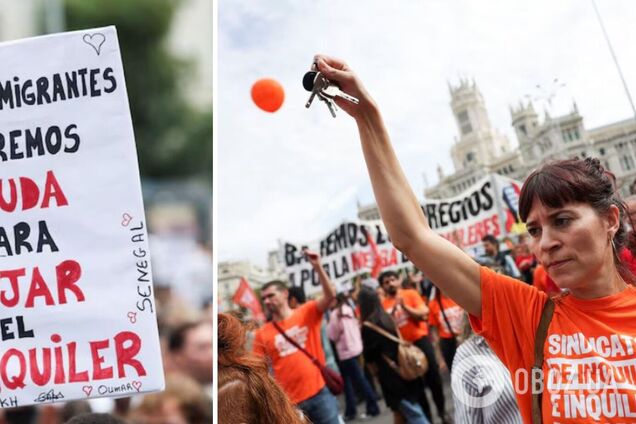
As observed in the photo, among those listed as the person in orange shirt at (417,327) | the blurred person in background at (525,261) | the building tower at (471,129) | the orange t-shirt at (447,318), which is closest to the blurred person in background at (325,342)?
the person in orange shirt at (417,327)

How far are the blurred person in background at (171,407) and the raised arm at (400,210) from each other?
10.1 feet

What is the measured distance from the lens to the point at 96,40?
2428 millimetres

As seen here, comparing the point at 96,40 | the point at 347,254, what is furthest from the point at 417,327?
the point at 96,40

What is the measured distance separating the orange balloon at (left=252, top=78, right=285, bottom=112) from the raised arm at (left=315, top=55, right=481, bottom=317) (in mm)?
1135

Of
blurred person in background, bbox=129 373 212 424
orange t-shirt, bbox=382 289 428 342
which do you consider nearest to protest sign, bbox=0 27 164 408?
blurred person in background, bbox=129 373 212 424

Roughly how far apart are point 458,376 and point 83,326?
1.28m

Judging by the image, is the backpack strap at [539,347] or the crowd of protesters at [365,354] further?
the crowd of protesters at [365,354]

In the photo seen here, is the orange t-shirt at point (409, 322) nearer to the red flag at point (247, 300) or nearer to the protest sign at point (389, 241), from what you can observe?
the protest sign at point (389, 241)

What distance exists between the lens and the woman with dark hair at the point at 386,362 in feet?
19.7

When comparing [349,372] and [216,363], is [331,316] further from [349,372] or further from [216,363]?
[216,363]

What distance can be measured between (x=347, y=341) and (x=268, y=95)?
17.8 feet

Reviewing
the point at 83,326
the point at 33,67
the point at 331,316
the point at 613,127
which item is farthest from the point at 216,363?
the point at 613,127

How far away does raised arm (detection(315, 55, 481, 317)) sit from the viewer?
1.66 meters

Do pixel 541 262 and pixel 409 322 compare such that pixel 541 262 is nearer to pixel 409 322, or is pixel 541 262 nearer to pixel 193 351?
pixel 193 351
